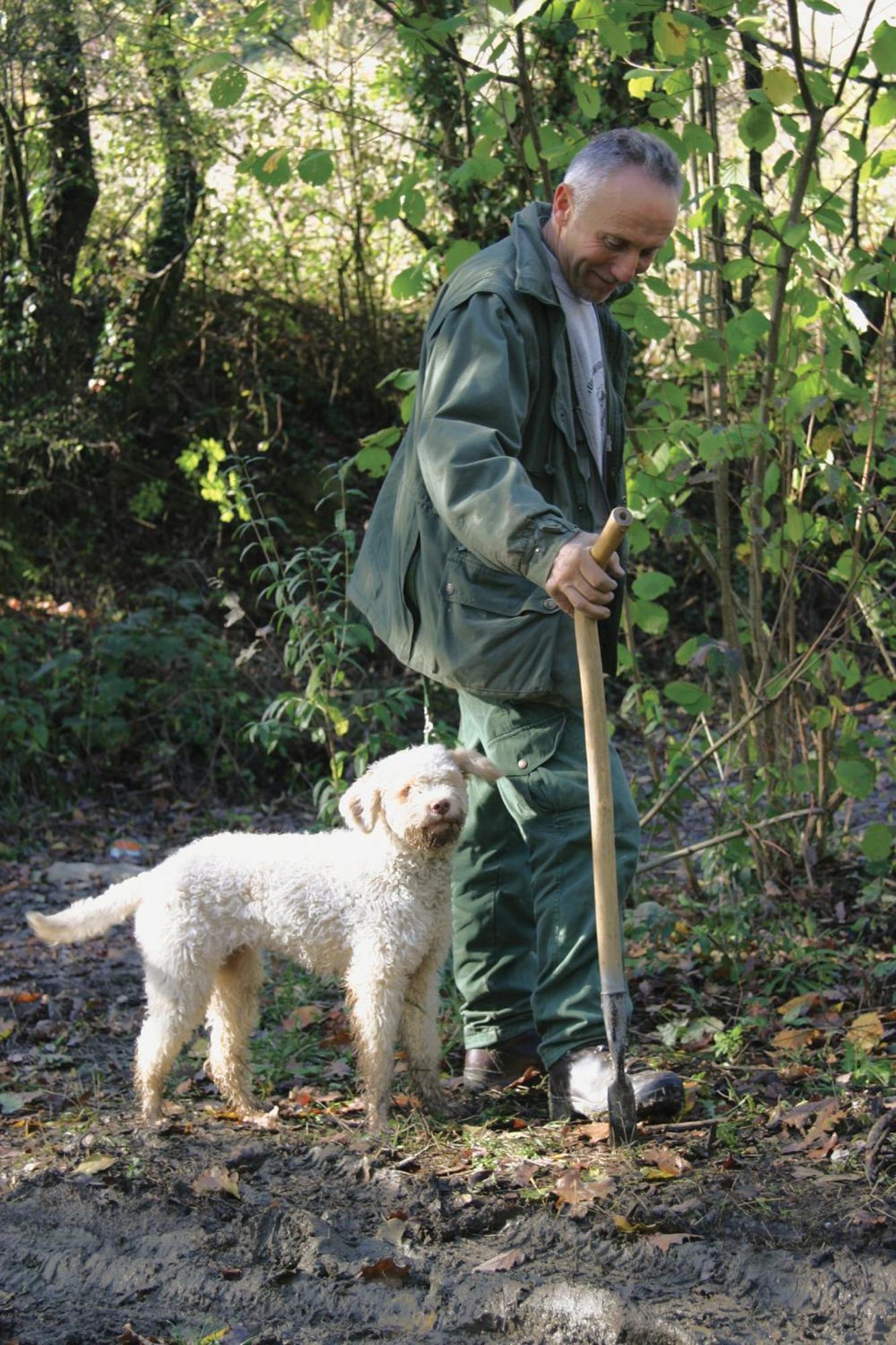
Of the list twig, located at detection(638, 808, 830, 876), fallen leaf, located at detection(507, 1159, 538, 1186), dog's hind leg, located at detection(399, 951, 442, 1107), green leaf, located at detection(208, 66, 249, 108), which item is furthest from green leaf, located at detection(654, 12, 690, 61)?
fallen leaf, located at detection(507, 1159, 538, 1186)

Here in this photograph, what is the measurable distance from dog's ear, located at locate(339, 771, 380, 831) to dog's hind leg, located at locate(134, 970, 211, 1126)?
2.23 feet

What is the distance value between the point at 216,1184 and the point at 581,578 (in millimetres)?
1832

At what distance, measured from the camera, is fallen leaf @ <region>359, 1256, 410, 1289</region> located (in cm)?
316

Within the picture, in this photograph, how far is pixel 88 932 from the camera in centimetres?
428

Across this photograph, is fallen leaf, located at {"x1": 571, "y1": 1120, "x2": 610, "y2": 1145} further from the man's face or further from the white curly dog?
the man's face

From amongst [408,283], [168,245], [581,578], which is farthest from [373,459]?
[168,245]

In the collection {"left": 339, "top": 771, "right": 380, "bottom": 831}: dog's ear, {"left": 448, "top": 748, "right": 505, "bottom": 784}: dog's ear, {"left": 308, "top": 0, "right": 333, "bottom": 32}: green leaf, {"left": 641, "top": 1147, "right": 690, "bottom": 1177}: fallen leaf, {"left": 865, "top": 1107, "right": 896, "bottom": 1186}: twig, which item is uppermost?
{"left": 308, "top": 0, "right": 333, "bottom": 32}: green leaf

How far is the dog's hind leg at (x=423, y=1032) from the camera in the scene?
4.21 m

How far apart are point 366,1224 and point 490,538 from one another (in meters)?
1.68

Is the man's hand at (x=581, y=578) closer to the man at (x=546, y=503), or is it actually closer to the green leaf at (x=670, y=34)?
the man at (x=546, y=503)

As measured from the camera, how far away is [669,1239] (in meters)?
3.16

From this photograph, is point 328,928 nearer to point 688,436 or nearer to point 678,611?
point 688,436

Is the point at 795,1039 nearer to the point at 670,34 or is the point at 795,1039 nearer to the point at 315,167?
the point at 670,34

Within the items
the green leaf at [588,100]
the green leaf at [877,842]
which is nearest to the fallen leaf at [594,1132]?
the green leaf at [877,842]
